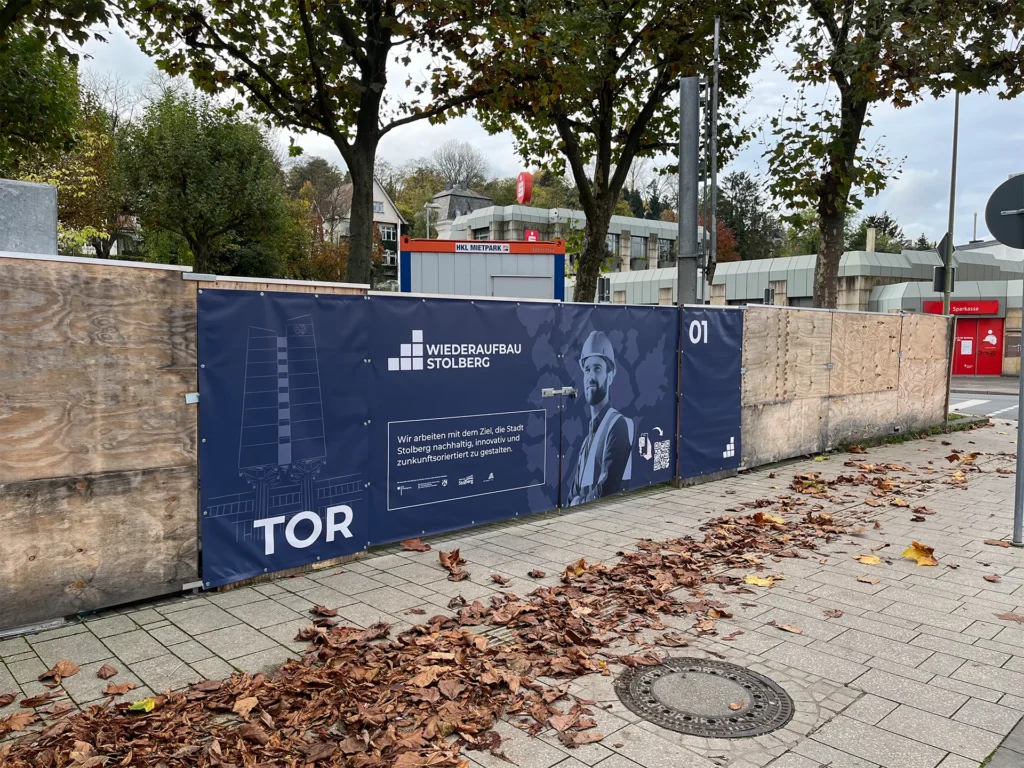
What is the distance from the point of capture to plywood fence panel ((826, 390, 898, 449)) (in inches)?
477

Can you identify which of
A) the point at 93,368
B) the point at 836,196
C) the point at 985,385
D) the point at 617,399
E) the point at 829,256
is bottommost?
the point at 985,385

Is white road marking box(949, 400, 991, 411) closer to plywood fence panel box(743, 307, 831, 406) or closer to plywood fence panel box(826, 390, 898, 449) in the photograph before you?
plywood fence panel box(826, 390, 898, 449)

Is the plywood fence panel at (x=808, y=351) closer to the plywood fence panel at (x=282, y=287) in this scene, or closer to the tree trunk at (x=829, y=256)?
the tree trunk at (x=829, y=256)

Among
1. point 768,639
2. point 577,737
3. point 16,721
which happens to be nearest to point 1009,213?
point 768,639

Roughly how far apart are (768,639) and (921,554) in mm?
2581

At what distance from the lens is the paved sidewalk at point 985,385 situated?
27.9 m

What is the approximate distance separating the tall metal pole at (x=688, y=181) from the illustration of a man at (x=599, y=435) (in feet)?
6.46

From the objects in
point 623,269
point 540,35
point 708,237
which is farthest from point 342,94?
point 623,269

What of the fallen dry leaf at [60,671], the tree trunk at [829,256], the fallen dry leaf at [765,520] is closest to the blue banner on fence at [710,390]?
the fallen dry leaf at [765,520]

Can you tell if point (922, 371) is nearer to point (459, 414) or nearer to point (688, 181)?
point (688, 181)

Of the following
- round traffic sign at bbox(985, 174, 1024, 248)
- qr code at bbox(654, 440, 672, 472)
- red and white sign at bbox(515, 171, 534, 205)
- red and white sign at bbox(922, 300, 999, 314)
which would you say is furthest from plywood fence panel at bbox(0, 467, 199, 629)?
red and white sign at bbox(922, 300, 999, 314)

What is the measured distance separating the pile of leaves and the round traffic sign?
14.1 feet

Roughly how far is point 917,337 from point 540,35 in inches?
354

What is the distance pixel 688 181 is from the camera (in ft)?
31.7
